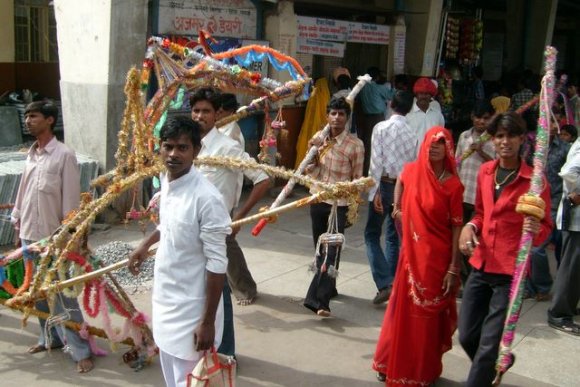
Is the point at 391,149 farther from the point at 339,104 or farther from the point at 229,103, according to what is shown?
the point at 229,103

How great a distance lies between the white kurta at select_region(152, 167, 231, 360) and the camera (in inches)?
107

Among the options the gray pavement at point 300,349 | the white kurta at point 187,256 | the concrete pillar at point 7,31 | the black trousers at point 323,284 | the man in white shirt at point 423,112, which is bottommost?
the gray pavement at point 300,349

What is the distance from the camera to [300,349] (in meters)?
4.46

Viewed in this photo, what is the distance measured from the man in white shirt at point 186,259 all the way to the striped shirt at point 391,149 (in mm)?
2734

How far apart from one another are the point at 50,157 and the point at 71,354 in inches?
49.3

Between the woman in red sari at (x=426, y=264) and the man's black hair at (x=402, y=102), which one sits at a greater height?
the man's black hair at (x=402, y=102)

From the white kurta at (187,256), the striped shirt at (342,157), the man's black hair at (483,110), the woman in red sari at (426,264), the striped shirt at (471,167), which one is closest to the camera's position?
the white kurta at (187,256)

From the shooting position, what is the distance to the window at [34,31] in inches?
420

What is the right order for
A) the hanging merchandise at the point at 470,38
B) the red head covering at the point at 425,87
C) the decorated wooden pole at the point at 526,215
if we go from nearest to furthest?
1. the decorated wooden pole at the point at 526,215
2. the red head covering at the point at 425,87
3. the hanging merchandise at the point at 470,38

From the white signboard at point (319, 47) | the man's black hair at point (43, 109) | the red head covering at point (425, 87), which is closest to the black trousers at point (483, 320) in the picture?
the man's black hair at point (43, 109)

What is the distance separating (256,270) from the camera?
6051 mm

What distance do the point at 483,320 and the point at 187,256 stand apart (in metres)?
1.79

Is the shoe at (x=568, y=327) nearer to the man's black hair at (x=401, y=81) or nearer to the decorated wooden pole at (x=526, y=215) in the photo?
the decorated wooden pole at (x=526, y=215)

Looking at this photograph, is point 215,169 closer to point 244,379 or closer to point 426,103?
point 244,379
